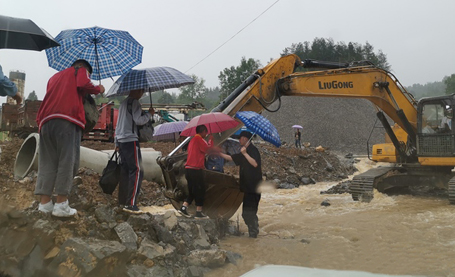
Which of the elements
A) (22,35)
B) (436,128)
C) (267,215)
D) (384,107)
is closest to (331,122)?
(436,128)

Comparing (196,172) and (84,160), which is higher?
(196,172)

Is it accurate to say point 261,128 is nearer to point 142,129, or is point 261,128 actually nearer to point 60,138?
point 142,129

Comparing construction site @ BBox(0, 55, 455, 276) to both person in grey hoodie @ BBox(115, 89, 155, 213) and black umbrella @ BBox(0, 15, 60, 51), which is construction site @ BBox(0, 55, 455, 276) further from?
black umbrella @ BBox(0, 15, 60, 51)

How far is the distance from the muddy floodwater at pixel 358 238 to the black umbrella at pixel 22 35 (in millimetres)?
2914

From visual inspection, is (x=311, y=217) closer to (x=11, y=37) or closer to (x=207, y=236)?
(x=207, y=236)

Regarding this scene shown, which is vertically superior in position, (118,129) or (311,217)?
(118,129)

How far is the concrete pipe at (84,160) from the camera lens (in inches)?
290

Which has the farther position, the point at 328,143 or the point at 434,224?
the point at 328,143

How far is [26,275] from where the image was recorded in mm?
3023

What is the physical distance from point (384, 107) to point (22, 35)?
7991 millimetres

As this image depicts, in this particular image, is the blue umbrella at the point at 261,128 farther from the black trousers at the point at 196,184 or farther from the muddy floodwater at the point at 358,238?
the muddy floodwater at the point at 358,238

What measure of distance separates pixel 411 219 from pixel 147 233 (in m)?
5.24

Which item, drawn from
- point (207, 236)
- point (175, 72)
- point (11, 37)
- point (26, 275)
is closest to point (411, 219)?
point (207, 236)

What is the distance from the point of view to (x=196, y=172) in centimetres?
519
